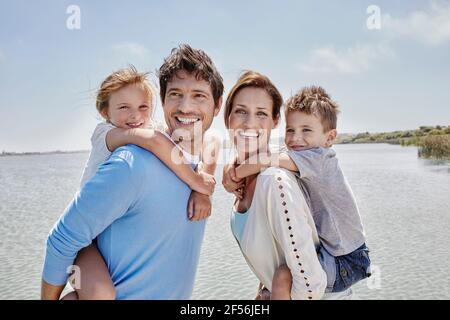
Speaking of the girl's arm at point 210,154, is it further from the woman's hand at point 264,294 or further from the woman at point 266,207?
the woman's hand at point 264,294

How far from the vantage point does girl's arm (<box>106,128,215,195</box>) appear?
1.94 m

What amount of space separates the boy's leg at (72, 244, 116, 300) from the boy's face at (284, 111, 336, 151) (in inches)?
56.1

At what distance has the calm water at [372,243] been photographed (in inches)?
275

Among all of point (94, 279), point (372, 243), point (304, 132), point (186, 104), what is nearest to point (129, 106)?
point (186, 104)

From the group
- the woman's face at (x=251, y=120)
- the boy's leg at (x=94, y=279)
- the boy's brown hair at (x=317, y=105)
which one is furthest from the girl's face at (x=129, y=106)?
the boy's leg at (x=94, y=279)

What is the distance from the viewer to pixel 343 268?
7.68ft

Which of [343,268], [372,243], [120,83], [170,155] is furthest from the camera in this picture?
[372,243]

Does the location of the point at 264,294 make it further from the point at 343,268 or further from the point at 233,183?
the point at 233,183

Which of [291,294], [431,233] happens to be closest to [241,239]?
[291,294]

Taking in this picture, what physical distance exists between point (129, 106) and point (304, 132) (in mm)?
1250

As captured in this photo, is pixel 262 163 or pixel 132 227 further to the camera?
pixel 262 163

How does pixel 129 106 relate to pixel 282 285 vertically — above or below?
above

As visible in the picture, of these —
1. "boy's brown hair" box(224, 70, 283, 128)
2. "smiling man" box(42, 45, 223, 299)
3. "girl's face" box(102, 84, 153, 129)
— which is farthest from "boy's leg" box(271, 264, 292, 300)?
"girl's face" box(102, 84, 153, 129)
